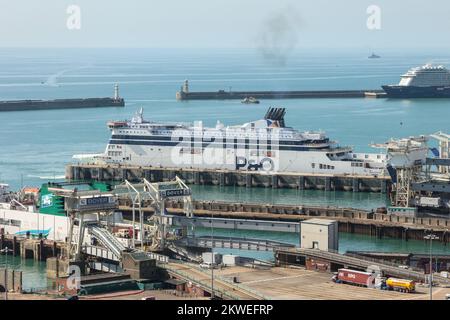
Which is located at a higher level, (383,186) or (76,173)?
(76,173)

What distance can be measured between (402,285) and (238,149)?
33396 mm

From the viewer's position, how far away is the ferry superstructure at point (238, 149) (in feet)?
200

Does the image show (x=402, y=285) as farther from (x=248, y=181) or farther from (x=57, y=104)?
(x=57, y=104)

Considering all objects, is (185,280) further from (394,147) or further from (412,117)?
(412,117)

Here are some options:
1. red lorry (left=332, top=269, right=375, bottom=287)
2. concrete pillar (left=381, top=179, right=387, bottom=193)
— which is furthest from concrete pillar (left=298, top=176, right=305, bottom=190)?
red lorry (left=332, top=269, right=375, bottom=287)

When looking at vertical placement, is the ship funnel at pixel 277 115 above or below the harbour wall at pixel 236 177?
above

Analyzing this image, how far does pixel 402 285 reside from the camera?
29.9m

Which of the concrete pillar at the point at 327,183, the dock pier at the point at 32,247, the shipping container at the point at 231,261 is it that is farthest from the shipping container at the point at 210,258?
the concrete pillar at the point at 327,183

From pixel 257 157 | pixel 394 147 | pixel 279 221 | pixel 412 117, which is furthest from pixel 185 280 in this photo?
pixel 412 117

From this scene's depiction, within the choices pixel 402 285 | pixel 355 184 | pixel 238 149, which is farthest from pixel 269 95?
pixel 402 285

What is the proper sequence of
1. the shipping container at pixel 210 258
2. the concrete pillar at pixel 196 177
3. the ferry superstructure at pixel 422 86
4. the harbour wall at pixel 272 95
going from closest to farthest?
the shipping container at pixel 210 258
the concrete pillar at pixel 196 177
the ferry superstructure at pixel 422 86
the harbour wall at pixel 272 95

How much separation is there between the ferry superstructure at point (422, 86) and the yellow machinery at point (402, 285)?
97.3 m

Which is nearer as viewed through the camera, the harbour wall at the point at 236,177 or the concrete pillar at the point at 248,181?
the harbour wall at the point at 236,177

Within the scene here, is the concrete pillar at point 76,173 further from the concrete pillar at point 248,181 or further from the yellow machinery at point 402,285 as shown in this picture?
the yellow machinery at point 402,285
